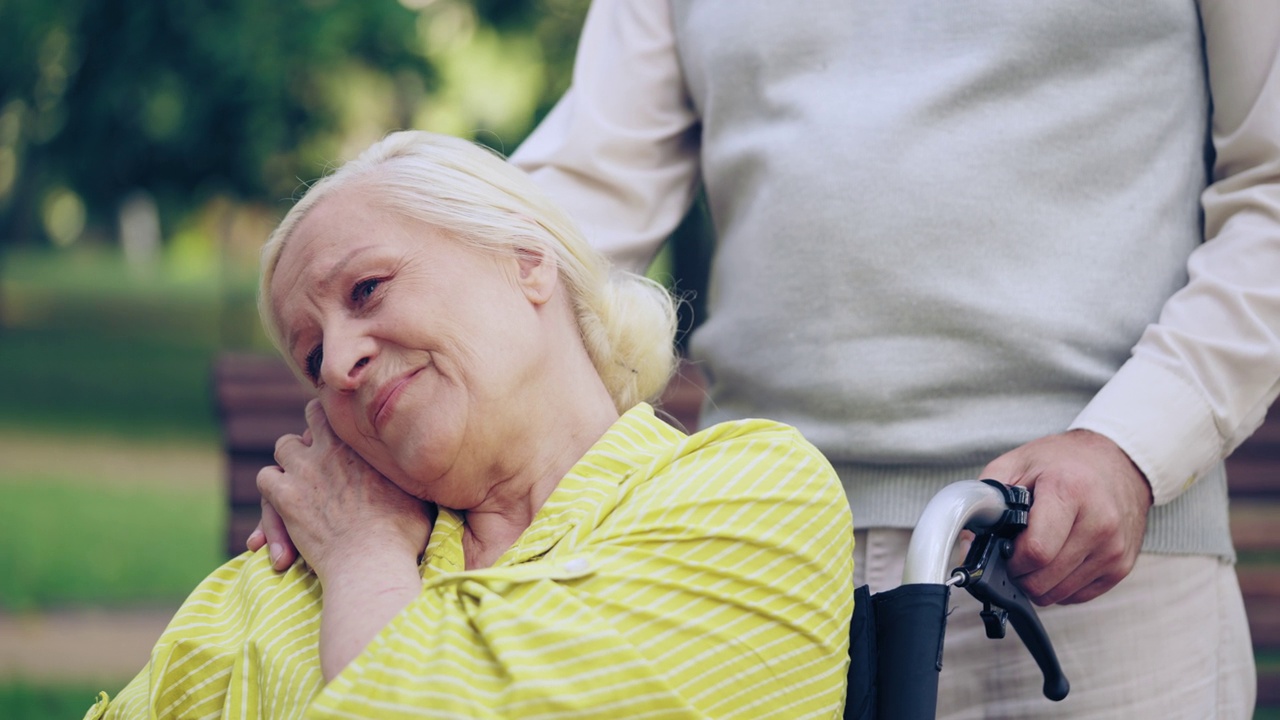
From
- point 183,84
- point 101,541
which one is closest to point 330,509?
point 101,541

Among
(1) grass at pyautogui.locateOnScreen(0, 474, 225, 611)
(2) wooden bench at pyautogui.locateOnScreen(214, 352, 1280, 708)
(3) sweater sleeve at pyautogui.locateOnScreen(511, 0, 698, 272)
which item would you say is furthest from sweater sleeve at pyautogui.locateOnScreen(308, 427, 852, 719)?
(1) grass at pyautogui.locateOnScreen(0, 474, 225, 611)

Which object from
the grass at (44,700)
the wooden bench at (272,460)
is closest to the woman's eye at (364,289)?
the wooden bench at (272,460)

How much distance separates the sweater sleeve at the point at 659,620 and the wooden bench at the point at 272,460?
283 cm

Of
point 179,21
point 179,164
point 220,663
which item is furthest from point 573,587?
point 179,164

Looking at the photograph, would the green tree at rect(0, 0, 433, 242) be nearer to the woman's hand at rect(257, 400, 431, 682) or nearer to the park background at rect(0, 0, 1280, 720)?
the park background at rect(0, 0, 1280, 720)

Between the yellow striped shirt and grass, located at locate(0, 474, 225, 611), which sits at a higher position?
the yellow striped shirt

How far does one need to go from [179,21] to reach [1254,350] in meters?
9.51

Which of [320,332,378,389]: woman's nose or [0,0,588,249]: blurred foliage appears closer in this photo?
[320,332,378,389]: woman's nose

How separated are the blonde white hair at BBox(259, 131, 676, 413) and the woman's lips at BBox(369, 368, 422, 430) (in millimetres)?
225

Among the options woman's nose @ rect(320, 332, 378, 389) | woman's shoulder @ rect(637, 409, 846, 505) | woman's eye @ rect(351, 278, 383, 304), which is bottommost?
woman's shoulder @ rect(637, 409, 846, 505)

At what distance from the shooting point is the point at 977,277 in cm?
214

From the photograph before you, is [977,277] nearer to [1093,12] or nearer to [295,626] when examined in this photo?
[1093,12]

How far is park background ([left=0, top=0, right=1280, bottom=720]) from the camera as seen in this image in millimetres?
7316

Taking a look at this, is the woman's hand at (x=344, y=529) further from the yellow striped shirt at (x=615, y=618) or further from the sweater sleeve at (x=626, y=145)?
the sweater sleeve at (x=626, y=145)
